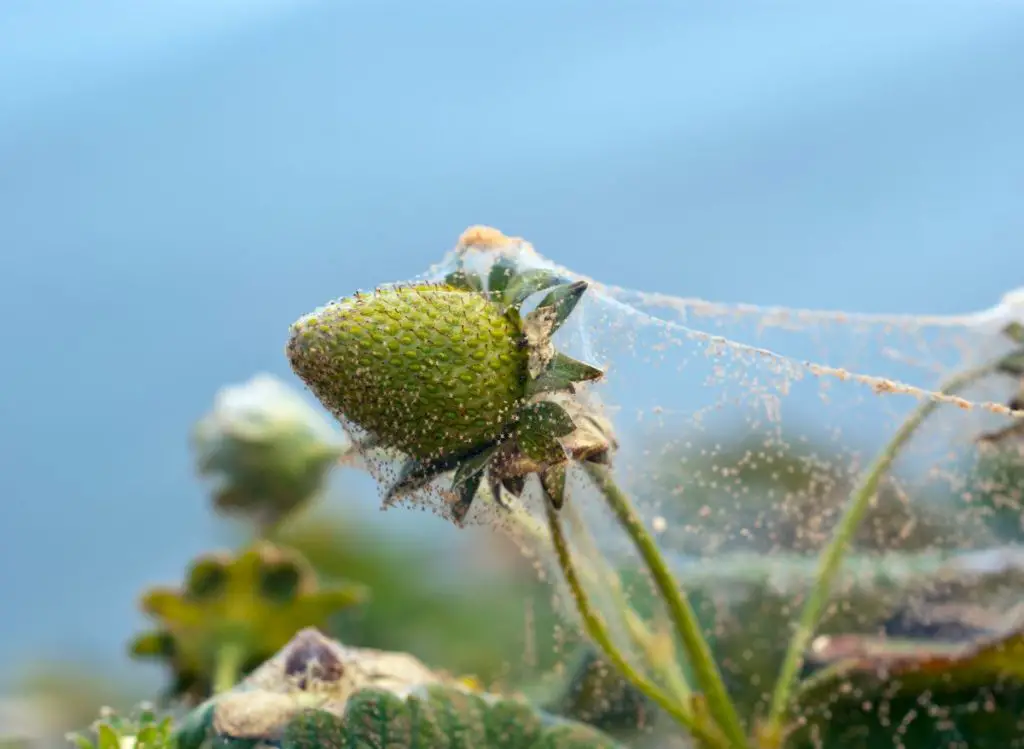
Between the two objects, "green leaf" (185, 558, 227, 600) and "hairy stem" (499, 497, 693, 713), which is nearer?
"hairy stem" (499, 497, 693, 713)

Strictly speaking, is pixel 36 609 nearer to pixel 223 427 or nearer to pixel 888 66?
pixel 223 427

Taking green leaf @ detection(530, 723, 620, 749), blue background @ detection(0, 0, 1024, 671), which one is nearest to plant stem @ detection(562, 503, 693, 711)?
green leaf @ detection(530, 723, 620, 749)

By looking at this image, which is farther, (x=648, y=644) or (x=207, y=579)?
(x=207, y=579)

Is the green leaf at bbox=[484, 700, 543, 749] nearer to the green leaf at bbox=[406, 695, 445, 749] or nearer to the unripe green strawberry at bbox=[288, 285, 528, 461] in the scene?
the green leaf at bbox=[406, 695, 445, 749]

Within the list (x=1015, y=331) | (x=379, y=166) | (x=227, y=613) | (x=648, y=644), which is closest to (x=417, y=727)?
(x=648, y=644)

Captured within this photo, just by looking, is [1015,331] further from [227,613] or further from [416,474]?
[227,613]
